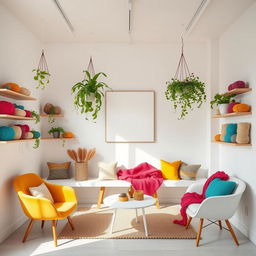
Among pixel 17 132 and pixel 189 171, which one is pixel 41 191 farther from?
pixel 189 171

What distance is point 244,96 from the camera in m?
Result: 3.80

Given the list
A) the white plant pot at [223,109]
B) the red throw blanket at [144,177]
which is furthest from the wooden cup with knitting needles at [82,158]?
the white plant pot at [223,109]

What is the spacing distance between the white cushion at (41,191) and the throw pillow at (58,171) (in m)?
0.98

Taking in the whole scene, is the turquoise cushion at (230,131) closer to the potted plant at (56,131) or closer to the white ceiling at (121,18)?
the white ceiling at (121,18)

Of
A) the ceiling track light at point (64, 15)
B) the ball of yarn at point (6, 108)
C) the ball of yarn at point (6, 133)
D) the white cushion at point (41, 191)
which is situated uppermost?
the ceiling track light at point (64, 15)

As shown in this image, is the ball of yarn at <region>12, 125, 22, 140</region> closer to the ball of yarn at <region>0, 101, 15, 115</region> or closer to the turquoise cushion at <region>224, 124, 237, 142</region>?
the ball of yarn at <region>0, 101, 15, 115</region>

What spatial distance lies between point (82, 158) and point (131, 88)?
1612 mm

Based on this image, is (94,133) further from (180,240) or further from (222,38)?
(222,38)

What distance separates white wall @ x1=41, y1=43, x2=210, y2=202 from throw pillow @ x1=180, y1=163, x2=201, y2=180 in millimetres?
324

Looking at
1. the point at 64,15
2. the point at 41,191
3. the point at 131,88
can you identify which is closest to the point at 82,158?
the point at 41,191

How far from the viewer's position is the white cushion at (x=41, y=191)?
3593 mm

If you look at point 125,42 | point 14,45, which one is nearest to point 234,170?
point 125,42

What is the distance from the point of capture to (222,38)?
4703 mm

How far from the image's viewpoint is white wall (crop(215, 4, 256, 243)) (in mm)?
3506
